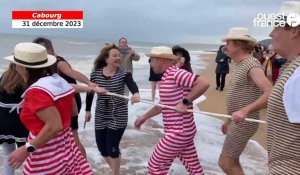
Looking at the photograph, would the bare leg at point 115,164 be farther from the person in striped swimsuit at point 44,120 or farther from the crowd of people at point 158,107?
the person in striped swimsuit at point 44,120

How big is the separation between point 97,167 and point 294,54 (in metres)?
4.25

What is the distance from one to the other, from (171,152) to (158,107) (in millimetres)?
641

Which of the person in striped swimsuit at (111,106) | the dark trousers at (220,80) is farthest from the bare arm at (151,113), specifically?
the dark trousers at (220,80)

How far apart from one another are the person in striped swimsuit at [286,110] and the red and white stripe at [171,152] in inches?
71.3

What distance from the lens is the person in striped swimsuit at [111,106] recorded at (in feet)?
16.3

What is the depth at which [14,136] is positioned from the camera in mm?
4355

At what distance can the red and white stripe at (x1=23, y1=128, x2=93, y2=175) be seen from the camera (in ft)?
9.84

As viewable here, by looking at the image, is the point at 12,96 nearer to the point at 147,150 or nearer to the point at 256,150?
the point at 147,150

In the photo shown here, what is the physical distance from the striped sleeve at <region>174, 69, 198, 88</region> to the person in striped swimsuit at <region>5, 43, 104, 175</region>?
4.16 feet

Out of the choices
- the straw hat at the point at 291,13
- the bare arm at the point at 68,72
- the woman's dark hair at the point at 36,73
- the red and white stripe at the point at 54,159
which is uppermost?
the straw hat at the point at 291,13

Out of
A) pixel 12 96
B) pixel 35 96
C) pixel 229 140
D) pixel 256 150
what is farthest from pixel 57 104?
pixel 256 150

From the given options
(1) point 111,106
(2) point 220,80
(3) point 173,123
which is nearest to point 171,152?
(3) point 173,123

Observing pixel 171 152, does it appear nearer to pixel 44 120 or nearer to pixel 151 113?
pixel 151 113

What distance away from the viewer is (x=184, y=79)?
3.98 metres
